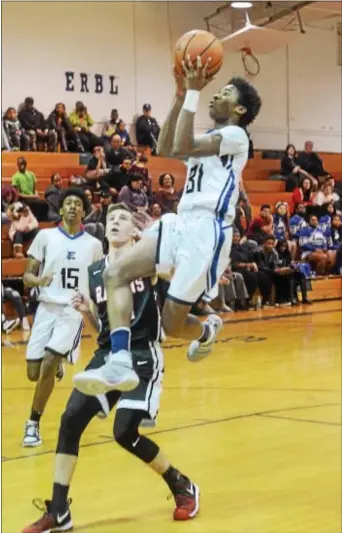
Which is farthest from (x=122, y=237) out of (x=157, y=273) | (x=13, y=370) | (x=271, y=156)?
(x=271, y=156)

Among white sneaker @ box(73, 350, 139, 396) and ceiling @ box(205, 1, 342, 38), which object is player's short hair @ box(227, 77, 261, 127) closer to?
white sneaker @ box(73, 350, 139, 396)

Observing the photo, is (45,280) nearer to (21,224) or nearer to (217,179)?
(217,179)

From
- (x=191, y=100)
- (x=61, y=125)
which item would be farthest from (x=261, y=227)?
(x=191, y=100)

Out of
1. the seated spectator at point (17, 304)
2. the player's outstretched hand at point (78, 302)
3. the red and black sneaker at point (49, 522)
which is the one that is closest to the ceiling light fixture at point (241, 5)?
the seated spectator at point (17, 304)

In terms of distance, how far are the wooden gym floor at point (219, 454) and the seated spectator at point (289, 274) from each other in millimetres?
5559

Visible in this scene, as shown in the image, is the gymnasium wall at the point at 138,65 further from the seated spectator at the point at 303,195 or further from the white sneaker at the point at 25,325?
the white sneaker at the point at 25,325

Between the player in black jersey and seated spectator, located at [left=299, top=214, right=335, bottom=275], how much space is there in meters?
14.0

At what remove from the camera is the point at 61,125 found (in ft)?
64.3

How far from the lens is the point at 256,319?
15.8 meters

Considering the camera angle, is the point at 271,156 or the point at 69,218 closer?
the point at 69,218

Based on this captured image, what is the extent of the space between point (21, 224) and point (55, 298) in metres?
8.23

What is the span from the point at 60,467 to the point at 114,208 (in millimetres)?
1433

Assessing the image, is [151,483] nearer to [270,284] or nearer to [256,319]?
[256,319]

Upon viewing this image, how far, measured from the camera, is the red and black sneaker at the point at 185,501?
5.51m
